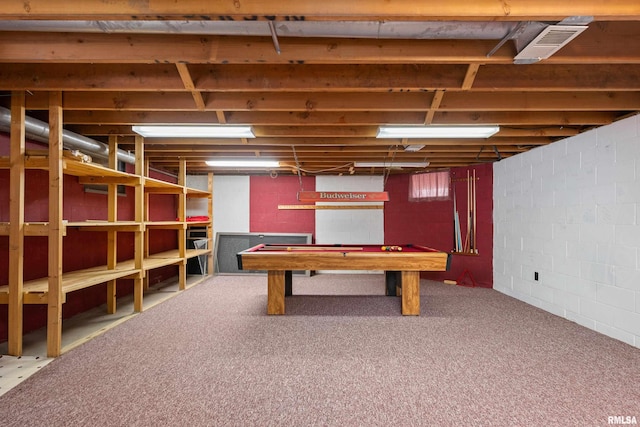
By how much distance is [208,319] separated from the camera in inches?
143

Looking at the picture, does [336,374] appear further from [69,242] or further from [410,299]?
[69,242]

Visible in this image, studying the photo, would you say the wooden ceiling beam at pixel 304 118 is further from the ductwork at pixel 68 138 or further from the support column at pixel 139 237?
the support column at pixel 139 237

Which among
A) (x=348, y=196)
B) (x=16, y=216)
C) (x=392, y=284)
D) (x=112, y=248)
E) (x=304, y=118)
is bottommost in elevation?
(x=392, y=284)

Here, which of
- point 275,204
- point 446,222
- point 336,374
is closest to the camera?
point 336,374

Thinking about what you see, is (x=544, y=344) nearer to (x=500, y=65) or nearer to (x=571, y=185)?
(x=571, y=185)

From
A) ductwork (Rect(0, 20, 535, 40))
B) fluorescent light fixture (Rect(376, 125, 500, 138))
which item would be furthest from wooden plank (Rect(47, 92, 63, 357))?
fluorescent light fixture (Rect(376, 125, 500, 138))

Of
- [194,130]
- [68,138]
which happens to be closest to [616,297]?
[194,130]

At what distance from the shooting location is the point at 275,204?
6863mm

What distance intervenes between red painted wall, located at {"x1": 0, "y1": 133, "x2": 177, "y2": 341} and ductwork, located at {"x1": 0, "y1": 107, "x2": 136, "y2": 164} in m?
0.28

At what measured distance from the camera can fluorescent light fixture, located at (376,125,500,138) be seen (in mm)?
3295

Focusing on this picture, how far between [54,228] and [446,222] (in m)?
5.90

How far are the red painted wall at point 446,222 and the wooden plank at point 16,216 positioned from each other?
571 cm

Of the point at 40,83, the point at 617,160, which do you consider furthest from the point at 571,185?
the point at 40,83

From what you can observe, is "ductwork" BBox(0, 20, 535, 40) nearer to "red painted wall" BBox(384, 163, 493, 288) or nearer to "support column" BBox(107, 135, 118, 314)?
"support column" BBox(107, 135, 118, 314)
